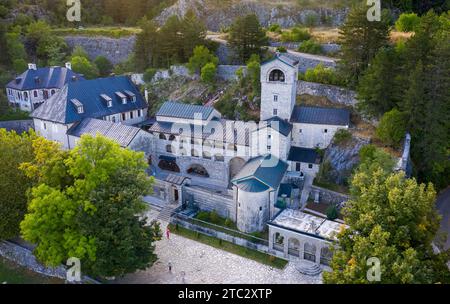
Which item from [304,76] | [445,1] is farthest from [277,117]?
[445,1]

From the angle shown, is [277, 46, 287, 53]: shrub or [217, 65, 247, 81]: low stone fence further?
[277, 46, 287, 53]: shrub

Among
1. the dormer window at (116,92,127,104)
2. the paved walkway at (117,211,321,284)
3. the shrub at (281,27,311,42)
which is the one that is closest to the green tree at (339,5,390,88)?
the shrub at (281,27,311,42)

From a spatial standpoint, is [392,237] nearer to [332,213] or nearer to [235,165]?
[332,213]

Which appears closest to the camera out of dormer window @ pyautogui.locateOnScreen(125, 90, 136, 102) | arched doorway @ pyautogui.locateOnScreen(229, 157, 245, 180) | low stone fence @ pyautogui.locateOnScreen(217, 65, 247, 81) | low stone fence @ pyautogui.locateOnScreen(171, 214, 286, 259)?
low stone fence @ pyautogui.locateOnScreen(171, 214, 286, 259)

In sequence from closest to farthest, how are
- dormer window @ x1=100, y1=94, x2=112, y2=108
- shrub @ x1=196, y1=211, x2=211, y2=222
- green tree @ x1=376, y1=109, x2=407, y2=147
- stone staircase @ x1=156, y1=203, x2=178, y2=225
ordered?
shrub @ x1=196, y1=211, x2=211, y2=222
stone staircase @ x1=156, y1=203, x2=178, y2=225
green tree @ x1=376, y1=109, x2=407, y2=147
dormer window @ x1=100, y1=94, x2=112, y2=108

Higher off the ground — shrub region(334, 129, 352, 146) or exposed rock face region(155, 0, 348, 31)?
exposed rock face region(155, 0, 348, 31)

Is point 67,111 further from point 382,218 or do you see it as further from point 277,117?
point 382,218

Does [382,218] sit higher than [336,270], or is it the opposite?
[382,218]

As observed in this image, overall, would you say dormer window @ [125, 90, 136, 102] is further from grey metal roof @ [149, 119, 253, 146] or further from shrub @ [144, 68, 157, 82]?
grey metal roof @ [149, 119, 253, 146]
